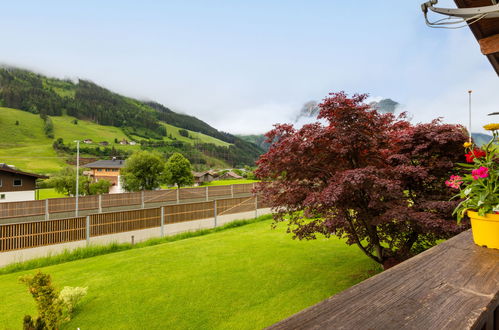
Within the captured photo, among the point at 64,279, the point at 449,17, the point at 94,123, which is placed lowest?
the point at 64,279

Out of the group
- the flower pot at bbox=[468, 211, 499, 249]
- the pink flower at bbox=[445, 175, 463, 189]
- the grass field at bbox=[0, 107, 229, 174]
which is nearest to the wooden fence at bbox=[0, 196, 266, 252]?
the pink flower at bbox=[445, 175, 463, 189]

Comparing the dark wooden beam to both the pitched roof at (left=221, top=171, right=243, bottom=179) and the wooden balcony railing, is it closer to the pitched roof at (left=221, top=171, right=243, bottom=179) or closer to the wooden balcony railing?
the wooden balcony railing

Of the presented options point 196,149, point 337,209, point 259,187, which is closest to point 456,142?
point 337,209

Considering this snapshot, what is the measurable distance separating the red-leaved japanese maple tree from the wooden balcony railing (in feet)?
9.07

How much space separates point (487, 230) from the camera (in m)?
1.22

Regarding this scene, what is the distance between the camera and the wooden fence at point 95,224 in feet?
29.4

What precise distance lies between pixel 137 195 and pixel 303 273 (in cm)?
1887

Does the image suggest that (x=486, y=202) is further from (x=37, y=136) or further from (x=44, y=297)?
(x=37, y=136)

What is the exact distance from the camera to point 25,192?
24938 mm

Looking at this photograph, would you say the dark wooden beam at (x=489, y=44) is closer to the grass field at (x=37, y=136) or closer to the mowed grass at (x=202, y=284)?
the mowed grass at (x=202, y=284)

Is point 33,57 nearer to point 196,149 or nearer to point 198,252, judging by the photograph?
point 196,149

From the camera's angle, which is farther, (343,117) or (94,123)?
(94,123)

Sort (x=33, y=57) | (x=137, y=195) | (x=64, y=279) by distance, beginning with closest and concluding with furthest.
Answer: (x=64, y=279)
(x=137, y=195)
(x=33, y=57)

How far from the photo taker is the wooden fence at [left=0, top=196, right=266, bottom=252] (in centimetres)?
897
